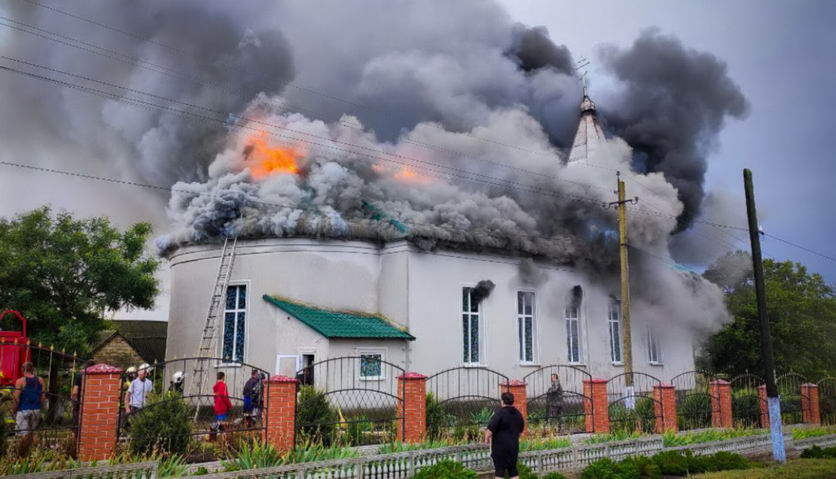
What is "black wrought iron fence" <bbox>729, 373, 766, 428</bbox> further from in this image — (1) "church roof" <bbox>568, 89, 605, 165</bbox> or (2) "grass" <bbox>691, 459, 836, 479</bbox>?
(1) "church roof" <bbox>568, 89, 605, 165</bbox>

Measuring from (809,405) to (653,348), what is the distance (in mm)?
8633

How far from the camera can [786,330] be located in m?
34.7

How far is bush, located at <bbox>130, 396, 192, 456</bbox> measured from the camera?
11672 mm

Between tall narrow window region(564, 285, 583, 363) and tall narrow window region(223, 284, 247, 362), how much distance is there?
513 inches

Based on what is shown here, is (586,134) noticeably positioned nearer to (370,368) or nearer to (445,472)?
(370,368)

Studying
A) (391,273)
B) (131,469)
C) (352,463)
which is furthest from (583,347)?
(131,469)

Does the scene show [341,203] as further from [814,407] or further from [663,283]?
[814,407]

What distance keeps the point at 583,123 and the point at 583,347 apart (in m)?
12.5

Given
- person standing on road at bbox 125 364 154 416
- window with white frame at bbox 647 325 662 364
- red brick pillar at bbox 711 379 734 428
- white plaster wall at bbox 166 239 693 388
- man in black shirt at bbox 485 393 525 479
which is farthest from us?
window with white frame at bbox 647 325 662 364

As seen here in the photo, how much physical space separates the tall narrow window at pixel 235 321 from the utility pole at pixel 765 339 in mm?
14805

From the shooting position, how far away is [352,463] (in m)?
10.3

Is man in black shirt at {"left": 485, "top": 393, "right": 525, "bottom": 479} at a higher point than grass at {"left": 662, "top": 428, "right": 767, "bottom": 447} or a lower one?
higher

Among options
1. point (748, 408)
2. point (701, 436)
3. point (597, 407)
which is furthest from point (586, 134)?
point (701, 436)

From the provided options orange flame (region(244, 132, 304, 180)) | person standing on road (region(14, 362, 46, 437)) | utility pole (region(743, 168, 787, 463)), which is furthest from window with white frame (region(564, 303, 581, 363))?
person standing on road (region(14, 362, 46, 437))
